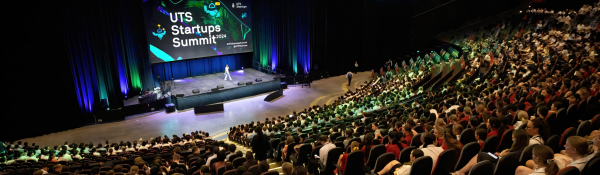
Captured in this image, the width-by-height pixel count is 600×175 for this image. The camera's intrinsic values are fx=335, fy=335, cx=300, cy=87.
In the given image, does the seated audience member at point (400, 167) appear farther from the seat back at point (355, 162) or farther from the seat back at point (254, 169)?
the seat back at point (254, 169)

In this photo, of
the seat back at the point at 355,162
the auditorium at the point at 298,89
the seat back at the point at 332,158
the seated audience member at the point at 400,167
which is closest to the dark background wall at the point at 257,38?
the auditorium at the point at 298,89

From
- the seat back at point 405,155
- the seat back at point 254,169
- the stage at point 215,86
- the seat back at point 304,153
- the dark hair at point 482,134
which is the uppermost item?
the dark hair at point 482,134

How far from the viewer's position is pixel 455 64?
16266 mm

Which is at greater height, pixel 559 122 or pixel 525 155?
pixel 525 155

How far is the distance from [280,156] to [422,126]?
3.36 metres

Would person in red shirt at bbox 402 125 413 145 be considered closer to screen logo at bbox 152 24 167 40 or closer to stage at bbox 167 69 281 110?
stage at bbox 167 69 281 110

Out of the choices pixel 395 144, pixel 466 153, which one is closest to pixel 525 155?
pixel 466 153

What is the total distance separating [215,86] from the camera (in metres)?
21.8

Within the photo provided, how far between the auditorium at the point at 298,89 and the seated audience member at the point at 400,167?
30 mm

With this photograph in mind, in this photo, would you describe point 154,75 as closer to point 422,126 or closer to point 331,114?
point 331,114

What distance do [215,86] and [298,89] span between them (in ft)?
18.5

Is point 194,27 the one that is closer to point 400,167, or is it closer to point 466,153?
point 400,167

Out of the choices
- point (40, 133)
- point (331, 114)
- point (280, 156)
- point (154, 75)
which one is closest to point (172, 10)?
point (154, 75)

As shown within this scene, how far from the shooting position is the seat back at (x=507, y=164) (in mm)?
3887
